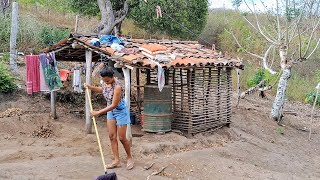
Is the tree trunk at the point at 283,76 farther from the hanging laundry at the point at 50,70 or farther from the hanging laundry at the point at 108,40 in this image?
the hanging laundry at the point at 50,70

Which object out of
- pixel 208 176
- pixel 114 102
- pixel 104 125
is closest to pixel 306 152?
pixel 208 176

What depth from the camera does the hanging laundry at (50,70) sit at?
9.38 metres

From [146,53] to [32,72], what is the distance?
2700mm

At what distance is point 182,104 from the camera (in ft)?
32.7

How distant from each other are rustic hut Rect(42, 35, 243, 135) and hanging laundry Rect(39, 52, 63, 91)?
0.31 metres

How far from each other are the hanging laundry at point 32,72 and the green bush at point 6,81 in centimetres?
153

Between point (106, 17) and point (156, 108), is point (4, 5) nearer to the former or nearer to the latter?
point (106, 17)

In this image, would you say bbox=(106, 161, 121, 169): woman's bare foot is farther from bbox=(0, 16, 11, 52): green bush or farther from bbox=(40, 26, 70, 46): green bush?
bbox=(40, 26, 70, 46): green bush

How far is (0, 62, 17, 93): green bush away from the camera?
1055 centimetres

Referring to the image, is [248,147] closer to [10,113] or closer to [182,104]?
[182,104]

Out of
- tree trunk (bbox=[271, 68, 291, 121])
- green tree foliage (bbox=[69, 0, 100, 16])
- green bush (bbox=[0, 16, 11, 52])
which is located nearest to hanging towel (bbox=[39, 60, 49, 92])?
green bush (bbox=[0, 16, 11, 52])

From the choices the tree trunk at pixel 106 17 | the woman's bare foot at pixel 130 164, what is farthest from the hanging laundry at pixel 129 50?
the tree trunk at pixel 106 17

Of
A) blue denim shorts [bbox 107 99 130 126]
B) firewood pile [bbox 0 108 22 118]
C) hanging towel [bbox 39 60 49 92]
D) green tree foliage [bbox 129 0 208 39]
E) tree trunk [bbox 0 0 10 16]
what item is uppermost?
tree trunk [bbox 0 0 10 16]

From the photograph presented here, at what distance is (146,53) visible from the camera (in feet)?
29.3
